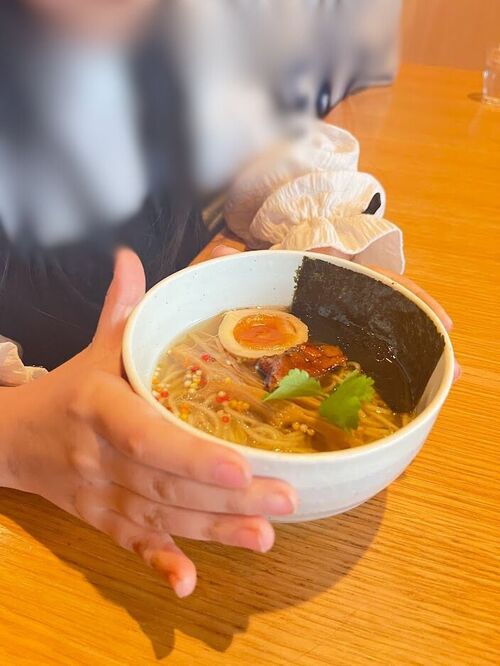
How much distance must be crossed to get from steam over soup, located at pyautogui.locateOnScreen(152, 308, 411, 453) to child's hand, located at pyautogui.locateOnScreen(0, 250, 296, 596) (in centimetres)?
10

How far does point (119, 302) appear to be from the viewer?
0.66m

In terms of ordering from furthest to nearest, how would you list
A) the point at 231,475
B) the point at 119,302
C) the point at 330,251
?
the point at 330,251 < the point at 119,302 < the point at 231,475

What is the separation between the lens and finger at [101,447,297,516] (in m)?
0.45

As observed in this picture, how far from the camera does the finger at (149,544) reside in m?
0.49

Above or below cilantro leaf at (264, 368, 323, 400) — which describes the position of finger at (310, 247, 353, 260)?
below

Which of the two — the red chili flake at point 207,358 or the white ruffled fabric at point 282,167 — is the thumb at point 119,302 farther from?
the white ruffled fabric at point 282,167

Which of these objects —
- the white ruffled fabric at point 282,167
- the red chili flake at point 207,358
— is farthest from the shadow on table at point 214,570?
the white ruffled fabric at point 282,167

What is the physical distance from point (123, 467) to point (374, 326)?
35 cm

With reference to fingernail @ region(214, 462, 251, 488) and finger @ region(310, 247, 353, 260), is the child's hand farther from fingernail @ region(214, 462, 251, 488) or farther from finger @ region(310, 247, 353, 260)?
finger @ region(310, 247, 353, 260)

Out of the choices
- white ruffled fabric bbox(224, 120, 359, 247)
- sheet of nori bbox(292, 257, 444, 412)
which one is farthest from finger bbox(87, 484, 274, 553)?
white ruffled fabric bbox(224, 120, 359, 247)

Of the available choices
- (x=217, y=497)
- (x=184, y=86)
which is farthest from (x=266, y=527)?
(x=184, y=86)

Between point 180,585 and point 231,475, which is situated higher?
point 231,475

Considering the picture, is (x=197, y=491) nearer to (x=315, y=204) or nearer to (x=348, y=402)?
(x=348, y=402)

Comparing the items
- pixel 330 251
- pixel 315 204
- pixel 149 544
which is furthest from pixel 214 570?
pixel 315 204
